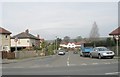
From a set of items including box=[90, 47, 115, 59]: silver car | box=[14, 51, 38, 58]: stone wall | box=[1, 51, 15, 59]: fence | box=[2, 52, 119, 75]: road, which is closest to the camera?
box=[2, 52, 119, 75]: road

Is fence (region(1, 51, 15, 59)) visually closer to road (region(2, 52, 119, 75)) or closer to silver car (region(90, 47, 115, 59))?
silver car (region(90, 47, 115, 59))

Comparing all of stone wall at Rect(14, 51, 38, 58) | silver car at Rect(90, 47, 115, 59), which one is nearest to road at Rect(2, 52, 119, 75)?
silver car at Rect(90, 47, 115, 59)

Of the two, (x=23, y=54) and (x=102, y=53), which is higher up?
(x=102, y=53)

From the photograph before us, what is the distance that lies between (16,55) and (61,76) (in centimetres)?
3714

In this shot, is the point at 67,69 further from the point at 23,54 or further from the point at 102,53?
the point at 23,54

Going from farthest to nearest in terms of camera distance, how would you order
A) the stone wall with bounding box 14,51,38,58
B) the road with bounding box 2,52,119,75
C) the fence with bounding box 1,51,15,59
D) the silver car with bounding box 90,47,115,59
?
the stone wall with bounding box 14,51,38,58, the fence with bounding box 1,51,15,59, the silver car with bounding box 90,47,115,59, the road with bounding box 2,52,119,75

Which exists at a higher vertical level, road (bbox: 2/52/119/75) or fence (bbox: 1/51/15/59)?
fence (bbox: 1/51/15/59)

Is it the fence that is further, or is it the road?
the fence

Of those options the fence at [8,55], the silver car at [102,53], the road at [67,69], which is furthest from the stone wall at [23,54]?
the road at [67,69]

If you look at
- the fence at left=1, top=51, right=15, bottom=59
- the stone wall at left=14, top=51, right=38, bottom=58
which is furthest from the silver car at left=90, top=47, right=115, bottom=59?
the stone wall at left=14, top=51, right=38, bottom=58

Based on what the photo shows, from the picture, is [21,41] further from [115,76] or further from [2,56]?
[115,76]

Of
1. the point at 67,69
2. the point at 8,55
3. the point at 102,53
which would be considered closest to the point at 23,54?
the point at 8,55

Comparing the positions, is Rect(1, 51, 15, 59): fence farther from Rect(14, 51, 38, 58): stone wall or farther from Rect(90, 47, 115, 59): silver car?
Rect(90, 47, 115, 59): silver car

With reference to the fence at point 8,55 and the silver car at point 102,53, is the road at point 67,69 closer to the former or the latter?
the silver car at point 102,53
